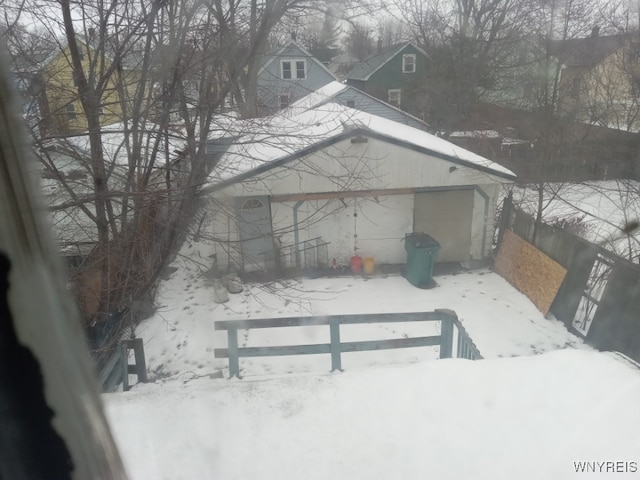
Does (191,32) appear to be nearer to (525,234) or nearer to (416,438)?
(416,438)

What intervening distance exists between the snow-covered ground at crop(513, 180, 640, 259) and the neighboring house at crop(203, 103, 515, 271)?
138cm

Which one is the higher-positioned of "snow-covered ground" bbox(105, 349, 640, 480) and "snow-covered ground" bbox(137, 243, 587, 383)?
"snow-covered ground" bbox(105, 349, 640, 480)

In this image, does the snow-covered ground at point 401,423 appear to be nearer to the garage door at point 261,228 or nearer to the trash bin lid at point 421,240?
the trash bin lid at point 421,240

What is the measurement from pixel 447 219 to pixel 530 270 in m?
1.98

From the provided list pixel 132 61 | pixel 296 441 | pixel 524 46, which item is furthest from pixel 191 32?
pixel 524 46

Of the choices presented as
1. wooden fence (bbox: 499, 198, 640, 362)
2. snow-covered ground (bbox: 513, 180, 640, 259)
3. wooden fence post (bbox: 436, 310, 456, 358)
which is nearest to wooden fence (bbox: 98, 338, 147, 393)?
wooden fence post (bbox: 436, 310, 456, 358)

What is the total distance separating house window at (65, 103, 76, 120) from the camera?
174 inches

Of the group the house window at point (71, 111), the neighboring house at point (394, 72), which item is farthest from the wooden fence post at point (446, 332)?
the neighboring house at point (394, 72)

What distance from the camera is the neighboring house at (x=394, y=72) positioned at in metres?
23.0

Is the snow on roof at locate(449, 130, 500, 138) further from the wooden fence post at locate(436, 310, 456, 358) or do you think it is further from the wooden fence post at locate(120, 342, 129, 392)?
the wooden fence post at locate(120, 342, 129, 392)

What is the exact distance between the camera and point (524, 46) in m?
17.1

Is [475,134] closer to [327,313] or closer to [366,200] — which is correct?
[366,200]

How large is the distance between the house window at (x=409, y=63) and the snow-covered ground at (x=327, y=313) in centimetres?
1755

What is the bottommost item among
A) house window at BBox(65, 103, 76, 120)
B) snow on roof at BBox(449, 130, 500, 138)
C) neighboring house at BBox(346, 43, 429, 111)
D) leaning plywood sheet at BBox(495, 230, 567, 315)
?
leaning plywood sheet at BBox(495, 230, 567, 315)
